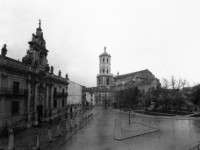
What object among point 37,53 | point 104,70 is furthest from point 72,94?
point 104,70

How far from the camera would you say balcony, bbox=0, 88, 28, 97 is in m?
→ 22.4

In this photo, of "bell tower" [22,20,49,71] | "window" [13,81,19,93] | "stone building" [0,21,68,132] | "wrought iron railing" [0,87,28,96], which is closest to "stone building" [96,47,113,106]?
"stone building" [0,21,68,132]

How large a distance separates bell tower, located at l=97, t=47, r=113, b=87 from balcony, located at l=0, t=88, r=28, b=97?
3383 inches

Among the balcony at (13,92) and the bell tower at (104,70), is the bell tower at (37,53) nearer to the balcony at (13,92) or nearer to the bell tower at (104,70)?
the balcony at (13,92)

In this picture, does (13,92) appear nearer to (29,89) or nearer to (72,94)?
(29,89)

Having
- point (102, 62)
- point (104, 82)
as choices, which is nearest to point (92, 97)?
point (104, 82)

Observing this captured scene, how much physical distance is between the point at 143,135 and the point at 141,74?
246ft

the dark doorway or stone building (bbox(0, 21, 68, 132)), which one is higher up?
stone building (bbox(0, 21, 68, 132))

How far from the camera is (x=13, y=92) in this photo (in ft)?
80.0

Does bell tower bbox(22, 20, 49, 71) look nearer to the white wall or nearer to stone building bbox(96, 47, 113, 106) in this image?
the white wall

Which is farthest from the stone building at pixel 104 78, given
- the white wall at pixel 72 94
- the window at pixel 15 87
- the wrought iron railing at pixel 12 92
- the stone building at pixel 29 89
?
the window at pixel 15 87

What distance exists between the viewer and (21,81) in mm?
26531

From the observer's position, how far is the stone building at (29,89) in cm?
2294

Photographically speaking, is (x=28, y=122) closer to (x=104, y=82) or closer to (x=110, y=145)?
(x=110, y=145)
